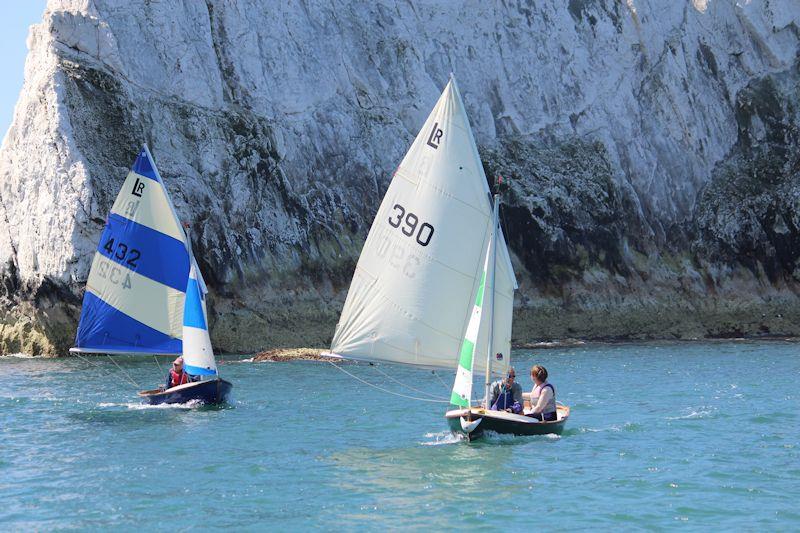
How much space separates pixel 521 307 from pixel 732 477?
39.6 meters

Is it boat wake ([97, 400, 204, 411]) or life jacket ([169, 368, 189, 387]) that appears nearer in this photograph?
boat wake ([97, 400, 204, 411])

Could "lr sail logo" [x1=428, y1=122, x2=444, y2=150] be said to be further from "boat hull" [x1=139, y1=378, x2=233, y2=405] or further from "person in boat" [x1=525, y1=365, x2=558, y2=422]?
"boat hull" [x1=139, y1=378, x2=233, y2=405]

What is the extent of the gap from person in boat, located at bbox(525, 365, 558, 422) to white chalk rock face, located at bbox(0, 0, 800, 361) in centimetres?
A: 3031

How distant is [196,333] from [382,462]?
10082 millimetres

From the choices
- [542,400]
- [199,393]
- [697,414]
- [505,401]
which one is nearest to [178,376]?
[199,393]

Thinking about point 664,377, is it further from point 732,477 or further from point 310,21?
point 310,21

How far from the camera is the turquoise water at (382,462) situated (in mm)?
19375

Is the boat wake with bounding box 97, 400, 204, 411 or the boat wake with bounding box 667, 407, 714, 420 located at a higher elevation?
the boat wake with bounding box 667, 407, 714, 420

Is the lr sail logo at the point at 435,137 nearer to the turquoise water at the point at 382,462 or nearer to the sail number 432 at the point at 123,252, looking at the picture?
the turquoise water at the point at 382,462

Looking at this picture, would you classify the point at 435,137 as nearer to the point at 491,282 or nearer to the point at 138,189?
the point at 491,282

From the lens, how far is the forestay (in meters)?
26.2

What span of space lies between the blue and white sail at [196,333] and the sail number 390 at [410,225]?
785 centimetres

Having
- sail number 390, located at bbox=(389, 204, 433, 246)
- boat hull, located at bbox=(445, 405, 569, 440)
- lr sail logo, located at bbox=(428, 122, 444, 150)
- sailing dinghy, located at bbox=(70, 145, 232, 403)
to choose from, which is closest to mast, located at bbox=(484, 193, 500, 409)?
boat hull, located at bbox=(445, 405, 569, 440)

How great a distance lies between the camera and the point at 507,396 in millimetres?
25922
